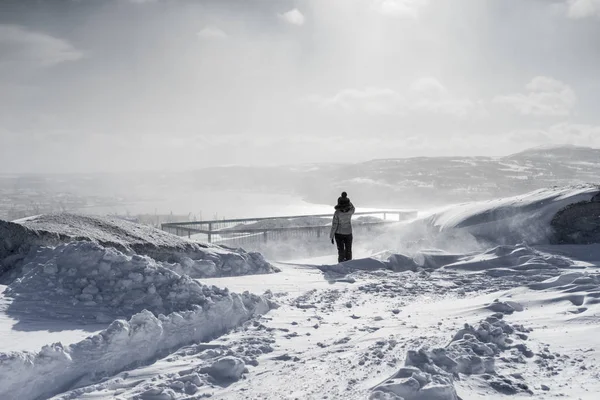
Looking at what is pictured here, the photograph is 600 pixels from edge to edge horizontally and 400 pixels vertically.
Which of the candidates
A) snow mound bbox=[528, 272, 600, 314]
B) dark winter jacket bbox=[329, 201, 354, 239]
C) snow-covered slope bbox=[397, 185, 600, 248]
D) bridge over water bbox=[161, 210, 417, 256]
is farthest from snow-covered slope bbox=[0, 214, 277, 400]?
snow-covered slope bbox=[397, 185, 600, 248]

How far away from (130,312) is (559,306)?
5.61 m

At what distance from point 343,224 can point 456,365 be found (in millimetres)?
6998

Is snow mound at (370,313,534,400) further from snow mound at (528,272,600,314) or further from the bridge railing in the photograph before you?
the bridge railing

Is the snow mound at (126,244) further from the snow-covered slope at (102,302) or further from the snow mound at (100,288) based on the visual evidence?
the snow mound at (100,288)

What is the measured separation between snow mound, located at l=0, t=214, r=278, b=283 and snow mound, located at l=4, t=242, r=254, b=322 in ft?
5.84

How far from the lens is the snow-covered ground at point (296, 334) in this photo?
3865mm

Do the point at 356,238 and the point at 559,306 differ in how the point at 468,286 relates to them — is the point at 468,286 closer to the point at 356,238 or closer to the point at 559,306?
the point at 559,306

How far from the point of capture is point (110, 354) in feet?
14.2

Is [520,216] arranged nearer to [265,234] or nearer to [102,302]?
[265,234]

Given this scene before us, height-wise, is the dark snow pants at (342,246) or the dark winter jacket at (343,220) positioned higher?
the dark winter jacket at (343,220)

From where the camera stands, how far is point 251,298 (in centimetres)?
629

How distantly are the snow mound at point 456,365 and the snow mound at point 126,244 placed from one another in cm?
534

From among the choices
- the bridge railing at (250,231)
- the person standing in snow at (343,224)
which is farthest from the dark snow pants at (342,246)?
the bridge railing at (250,231)

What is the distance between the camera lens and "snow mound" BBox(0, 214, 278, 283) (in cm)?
816
